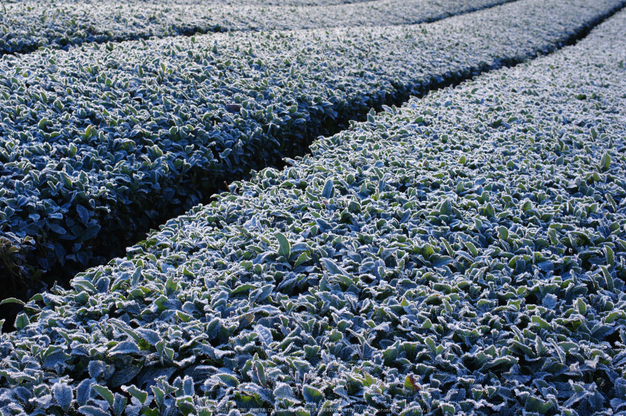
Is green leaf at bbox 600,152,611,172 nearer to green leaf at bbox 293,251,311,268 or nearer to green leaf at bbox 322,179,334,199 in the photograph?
green leaf at bbox 322,179,334,199

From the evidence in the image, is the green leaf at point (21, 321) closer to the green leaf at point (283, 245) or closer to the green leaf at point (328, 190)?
the green leaf at point (283, 245)

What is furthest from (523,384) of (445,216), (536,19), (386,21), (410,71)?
(536,19)

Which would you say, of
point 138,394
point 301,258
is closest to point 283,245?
point 301,258

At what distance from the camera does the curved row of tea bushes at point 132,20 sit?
5.83 meters

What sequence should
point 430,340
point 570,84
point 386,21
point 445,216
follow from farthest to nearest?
point 386,21
point 570,84
point 445,216
point 430,340

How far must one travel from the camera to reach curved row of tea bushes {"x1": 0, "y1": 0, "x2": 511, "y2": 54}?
19.1ft

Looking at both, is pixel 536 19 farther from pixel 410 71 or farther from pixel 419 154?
pixel 419 154

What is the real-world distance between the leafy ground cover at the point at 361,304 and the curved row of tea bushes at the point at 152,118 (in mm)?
589

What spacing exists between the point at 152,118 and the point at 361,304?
263cm

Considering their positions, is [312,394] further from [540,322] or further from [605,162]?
[605,162]

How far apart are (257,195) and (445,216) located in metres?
1.28

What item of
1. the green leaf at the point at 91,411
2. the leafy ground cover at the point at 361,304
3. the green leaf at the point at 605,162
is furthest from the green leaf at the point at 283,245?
the green leaf at the point at 605,162

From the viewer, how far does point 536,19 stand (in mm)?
11086

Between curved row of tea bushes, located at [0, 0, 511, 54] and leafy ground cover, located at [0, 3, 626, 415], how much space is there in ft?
14.2
